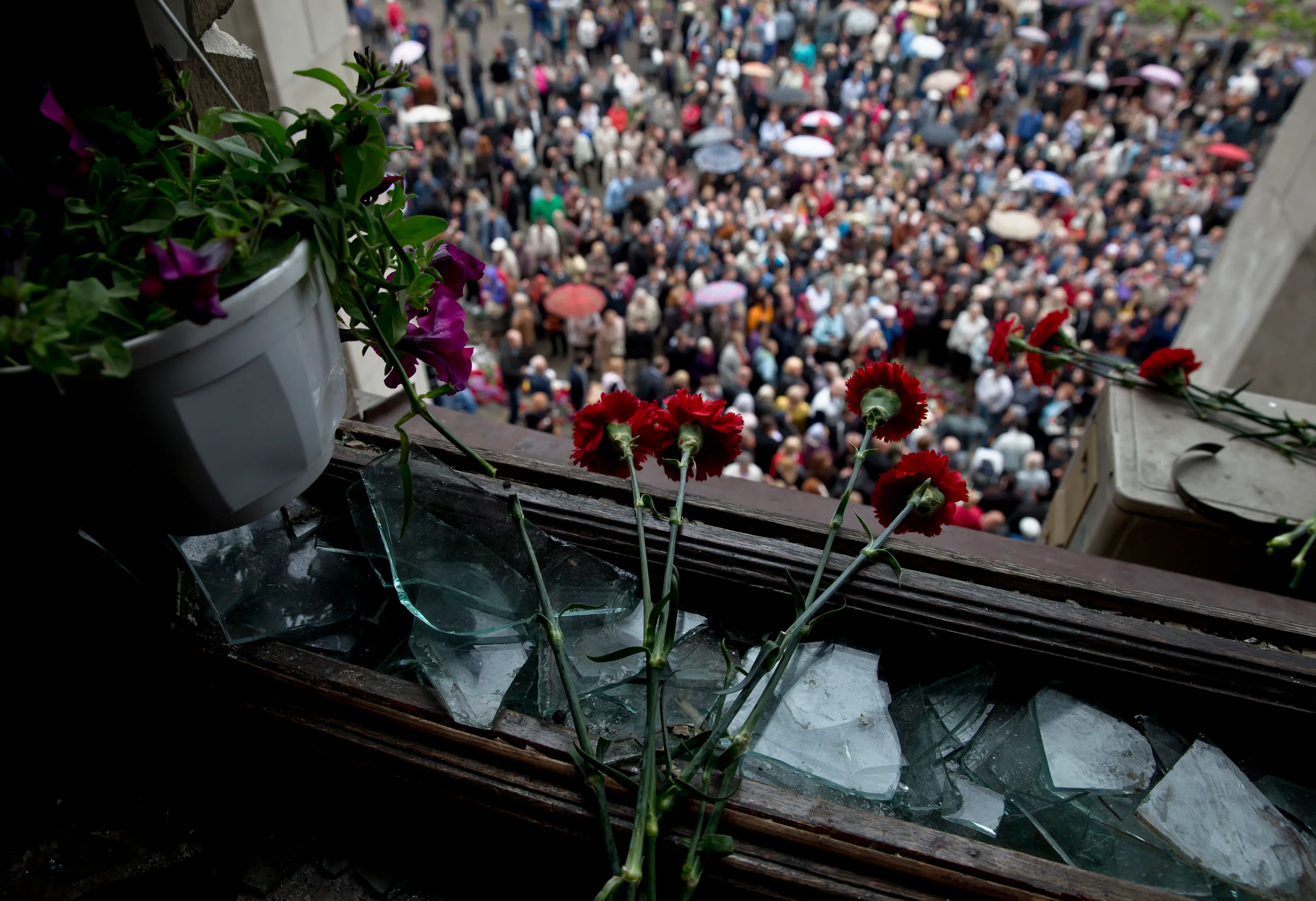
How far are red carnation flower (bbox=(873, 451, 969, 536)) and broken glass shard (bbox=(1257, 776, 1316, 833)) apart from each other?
819 mm

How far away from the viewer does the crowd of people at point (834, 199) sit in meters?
8.52

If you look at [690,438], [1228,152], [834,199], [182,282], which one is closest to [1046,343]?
[690,438]

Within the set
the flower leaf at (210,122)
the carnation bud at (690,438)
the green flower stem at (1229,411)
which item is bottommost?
the green flower stem at (1229,411)

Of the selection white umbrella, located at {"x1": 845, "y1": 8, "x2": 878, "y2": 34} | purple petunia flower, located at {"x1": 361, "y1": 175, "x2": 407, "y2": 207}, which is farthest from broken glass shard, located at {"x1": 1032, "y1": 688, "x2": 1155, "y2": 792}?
white umbrella, located at {"x1": 845, "y1": 8, "x2": 878, "y2": 34}

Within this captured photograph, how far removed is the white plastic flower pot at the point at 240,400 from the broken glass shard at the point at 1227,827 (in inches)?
64.3

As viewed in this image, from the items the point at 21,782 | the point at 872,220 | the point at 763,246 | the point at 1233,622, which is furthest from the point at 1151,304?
the point at 21,782

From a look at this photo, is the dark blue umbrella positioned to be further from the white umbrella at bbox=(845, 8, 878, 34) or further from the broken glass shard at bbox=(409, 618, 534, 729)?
the broken glass shard at bbox=(409, 618, 534, 729)

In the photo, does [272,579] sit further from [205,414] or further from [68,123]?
[68,123]

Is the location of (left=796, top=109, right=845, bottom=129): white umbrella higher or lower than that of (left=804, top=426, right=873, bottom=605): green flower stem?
lower

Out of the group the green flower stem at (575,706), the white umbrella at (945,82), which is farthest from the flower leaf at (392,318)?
the white umbrella at (945,82)

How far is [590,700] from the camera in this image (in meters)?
1.70

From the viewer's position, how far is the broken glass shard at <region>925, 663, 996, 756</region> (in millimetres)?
1745

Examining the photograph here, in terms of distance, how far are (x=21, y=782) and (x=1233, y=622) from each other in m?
2.44

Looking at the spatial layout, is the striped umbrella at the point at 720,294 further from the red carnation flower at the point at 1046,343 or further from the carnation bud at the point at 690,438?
the carnation bud at the point at 690,438
